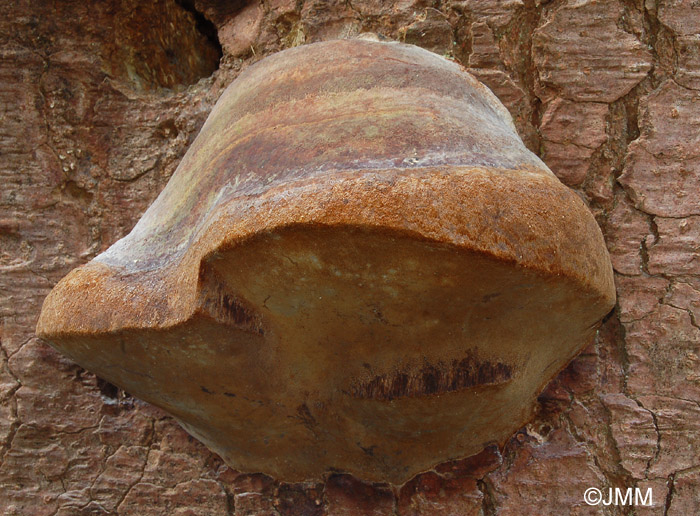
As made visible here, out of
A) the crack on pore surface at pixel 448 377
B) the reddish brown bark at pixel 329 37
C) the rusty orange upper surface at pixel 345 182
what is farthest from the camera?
the reddish brown bark at pixel 329 37

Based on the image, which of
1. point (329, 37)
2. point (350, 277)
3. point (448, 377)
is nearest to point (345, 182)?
point (350, 277)

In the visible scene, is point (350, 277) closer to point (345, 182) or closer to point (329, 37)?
point (345, 182)

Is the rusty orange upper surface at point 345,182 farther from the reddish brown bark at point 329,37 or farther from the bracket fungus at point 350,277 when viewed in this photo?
the reddish brown bark at point 329,37

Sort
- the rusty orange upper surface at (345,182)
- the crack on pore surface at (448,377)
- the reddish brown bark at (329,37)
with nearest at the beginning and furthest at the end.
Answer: the rusty orange upper surface at (345,182) < the crack on pore surface at (448,377) < the reddish brown bark at (329,37)

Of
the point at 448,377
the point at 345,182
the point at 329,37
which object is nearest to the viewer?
the point at 345,182

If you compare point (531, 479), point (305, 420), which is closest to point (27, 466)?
point (305, 420)

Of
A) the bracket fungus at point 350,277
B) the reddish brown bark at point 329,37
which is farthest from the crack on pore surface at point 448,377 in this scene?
the reddish brown bark at point 329,37

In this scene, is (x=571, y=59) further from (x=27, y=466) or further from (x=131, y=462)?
(x=27, y=466)

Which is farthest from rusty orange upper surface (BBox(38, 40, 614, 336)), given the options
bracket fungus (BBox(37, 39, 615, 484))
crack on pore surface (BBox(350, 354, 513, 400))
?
crack on pore surface (BBox(350, 354, 513, 400))

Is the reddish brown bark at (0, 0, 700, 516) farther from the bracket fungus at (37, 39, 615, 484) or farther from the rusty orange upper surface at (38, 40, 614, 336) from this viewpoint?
the rusty orange upper surface at (38, 40, 614, 336)
